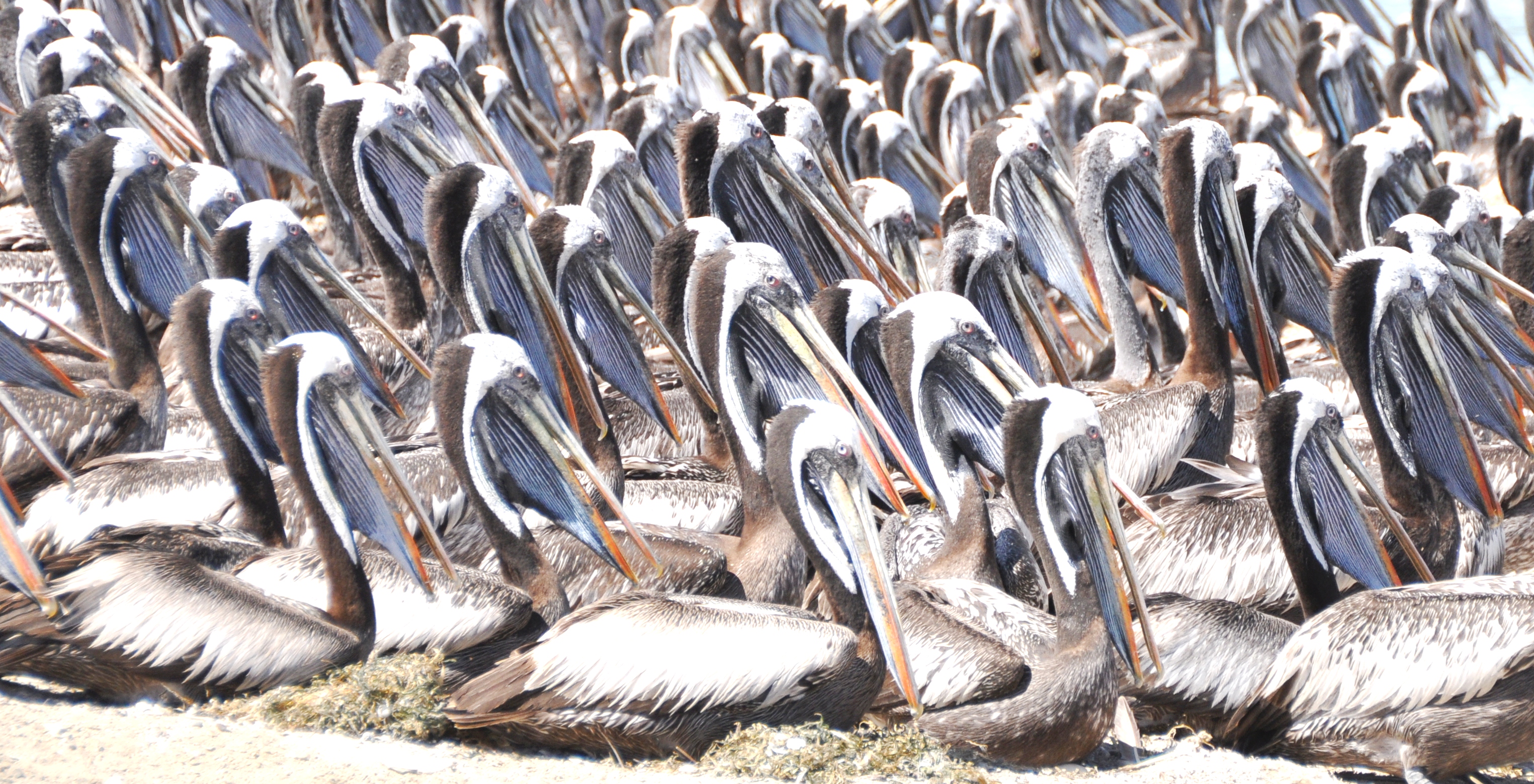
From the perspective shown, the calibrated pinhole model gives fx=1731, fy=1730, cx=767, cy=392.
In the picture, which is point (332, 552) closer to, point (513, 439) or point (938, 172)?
point (513, 439)

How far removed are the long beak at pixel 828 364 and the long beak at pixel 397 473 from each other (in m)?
1.24

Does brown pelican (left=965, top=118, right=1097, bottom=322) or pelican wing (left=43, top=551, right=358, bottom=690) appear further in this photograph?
brown pelican (left=965, top=118, right=1097, bottom=322)

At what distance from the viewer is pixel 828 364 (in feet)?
17.0

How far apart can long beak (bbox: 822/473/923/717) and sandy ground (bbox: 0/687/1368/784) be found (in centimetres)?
27

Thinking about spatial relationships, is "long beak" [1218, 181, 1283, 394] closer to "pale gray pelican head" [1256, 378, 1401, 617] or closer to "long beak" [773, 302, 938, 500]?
"pale gray pelican head" [1256, 378, 1401, 617]

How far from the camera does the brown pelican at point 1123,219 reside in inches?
280

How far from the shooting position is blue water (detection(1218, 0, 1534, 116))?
15.3 metres

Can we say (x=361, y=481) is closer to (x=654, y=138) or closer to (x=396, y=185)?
(x=396, y=185)

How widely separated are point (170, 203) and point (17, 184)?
10.4ft

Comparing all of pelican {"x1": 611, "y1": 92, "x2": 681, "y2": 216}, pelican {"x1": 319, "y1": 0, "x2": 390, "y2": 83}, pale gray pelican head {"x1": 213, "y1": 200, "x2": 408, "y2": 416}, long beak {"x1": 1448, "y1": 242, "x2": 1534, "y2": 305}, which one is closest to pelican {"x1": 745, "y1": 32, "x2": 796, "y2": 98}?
pelican {"x1": 319, "y1": 0, "x2": 390, "y2": 83}

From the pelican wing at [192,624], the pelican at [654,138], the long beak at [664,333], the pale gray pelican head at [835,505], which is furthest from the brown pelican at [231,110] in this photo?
the pale gray pelican head at [835,505]

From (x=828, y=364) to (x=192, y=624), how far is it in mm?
1981

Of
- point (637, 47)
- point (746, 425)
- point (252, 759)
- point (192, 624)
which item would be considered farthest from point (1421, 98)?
point (252, 759)

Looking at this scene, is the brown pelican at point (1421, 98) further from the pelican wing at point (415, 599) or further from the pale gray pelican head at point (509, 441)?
the pelican wing at point (415, 599)
